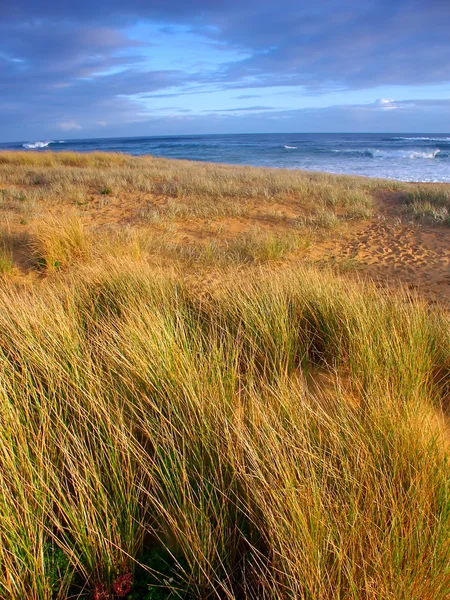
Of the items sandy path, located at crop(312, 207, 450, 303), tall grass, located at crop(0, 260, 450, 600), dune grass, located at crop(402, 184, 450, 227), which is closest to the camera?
tall grass, located at crop(0, 260, 450, 600)

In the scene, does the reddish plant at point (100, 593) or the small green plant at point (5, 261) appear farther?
the small green plant at point (5, 261)

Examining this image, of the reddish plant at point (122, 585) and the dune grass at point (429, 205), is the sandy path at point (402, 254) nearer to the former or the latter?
the dune grass at point (429, 205)

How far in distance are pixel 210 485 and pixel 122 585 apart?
49cm

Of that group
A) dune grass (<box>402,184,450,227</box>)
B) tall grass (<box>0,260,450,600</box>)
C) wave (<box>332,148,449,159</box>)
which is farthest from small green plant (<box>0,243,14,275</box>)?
wave (<box>332,148,449,159</box>)

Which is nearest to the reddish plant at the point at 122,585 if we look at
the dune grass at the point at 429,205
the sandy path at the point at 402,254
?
the sandy path at the point at 402,254

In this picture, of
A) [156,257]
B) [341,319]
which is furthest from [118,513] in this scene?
[156,257]

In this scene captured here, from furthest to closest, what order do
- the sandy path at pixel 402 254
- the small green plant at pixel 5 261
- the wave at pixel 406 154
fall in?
the wave at pixel 406 154
the sandy path at pixel 402 254
the small green plant at pixel 5 261

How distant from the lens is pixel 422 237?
748 centimetres

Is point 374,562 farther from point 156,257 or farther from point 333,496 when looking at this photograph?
point 156,257

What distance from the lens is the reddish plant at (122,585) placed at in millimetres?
1382

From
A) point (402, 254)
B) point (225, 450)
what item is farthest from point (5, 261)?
point (402, 254)

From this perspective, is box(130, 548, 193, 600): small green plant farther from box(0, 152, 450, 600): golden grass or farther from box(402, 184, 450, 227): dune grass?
box(402, 184, 450, 227): dune grass

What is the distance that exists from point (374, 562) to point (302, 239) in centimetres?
620

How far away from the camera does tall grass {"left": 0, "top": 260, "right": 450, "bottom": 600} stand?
4.26 ft
